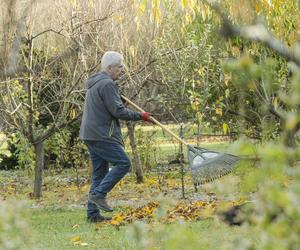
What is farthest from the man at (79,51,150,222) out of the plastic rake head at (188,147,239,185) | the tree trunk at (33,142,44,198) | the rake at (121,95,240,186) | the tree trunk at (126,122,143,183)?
the tree trunk at (126,122,143,183)

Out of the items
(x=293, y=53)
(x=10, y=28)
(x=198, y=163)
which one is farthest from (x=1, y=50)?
(x=293, y=53)

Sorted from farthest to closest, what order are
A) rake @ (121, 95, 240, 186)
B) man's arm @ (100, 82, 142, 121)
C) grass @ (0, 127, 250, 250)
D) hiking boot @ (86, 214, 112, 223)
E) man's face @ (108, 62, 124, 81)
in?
rake @ (121, 95, 240, 186) < hiking boot @ (86, 214, 112, 223) < man's face @ (108, 62, 124, 81) < man's arm @ (100, 82, 142, 121) < grass @ (0, 127, 250, 250)

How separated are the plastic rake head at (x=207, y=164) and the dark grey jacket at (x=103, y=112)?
100 centimetres

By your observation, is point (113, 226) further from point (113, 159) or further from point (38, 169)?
point (38, 169)

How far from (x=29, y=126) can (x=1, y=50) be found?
4.83ft

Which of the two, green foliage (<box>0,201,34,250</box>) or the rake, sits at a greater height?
green foliage (<box>0,201,34,250</box>)

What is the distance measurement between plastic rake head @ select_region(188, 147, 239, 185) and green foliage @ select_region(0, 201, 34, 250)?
6.04 metres

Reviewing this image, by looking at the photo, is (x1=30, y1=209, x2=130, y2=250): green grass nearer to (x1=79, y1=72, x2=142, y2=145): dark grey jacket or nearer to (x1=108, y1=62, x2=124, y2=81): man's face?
(x1=79, y1=72, x2=142, y2=145): dark grey jacket

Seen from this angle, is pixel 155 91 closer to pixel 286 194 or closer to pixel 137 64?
pixel 137 64

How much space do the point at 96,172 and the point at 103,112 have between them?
0.79m

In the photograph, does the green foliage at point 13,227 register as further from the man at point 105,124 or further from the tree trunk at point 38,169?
the tree trunk at point 38,169

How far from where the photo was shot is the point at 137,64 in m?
13.0

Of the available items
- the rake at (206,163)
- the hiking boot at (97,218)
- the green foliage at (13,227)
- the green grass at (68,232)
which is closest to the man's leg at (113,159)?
the hiking boot at (97,218)

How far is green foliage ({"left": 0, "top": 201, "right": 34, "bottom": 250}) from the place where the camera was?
254 cm
